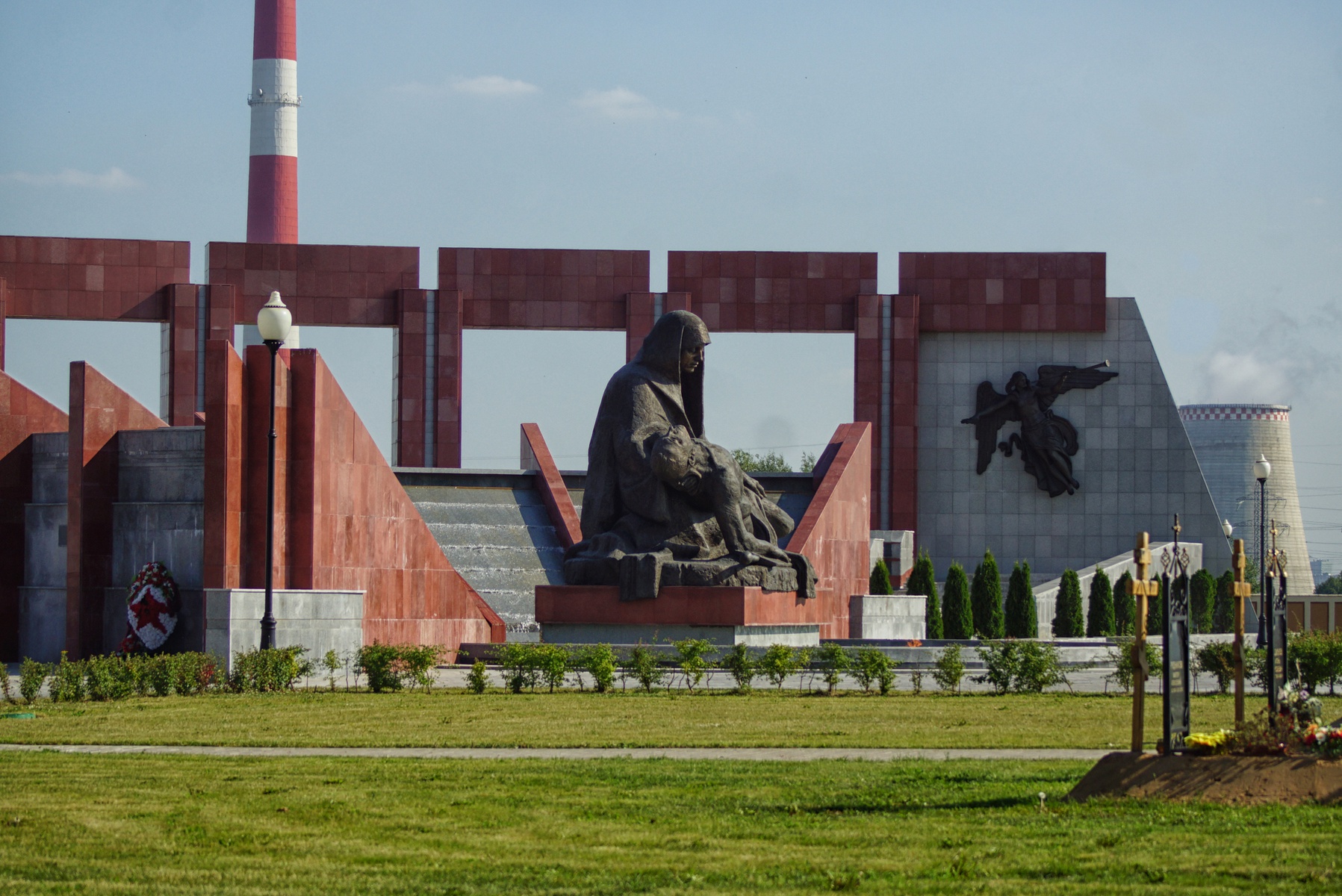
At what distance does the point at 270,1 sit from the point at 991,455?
29.3m

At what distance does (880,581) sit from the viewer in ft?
127

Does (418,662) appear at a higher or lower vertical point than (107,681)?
higher

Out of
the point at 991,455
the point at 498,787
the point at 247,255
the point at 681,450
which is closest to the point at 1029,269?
the point at 991,455

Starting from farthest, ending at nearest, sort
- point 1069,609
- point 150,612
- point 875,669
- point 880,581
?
point 1069,609, point 880,581, point 150,612, point 875,669

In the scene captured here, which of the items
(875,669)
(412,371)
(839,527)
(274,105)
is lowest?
(875,669)

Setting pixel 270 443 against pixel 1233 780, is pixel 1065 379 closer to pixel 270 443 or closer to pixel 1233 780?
pixel 270 443

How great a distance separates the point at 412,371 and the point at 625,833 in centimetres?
3468

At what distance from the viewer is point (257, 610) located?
2138cm

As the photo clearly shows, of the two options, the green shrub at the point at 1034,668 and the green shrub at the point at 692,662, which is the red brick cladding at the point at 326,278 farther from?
the green shrub at the point at 1034,668

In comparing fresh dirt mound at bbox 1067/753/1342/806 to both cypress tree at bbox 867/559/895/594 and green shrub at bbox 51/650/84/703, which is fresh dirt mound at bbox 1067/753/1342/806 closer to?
green shrub at bbox 51/650/84/703

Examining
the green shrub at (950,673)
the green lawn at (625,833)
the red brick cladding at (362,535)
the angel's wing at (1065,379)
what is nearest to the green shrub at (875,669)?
the green shrub at (950,673)

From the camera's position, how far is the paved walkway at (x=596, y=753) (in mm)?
13008

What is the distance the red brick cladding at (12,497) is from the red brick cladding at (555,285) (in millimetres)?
18344

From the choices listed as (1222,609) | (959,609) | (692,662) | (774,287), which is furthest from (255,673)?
(1222,609)
